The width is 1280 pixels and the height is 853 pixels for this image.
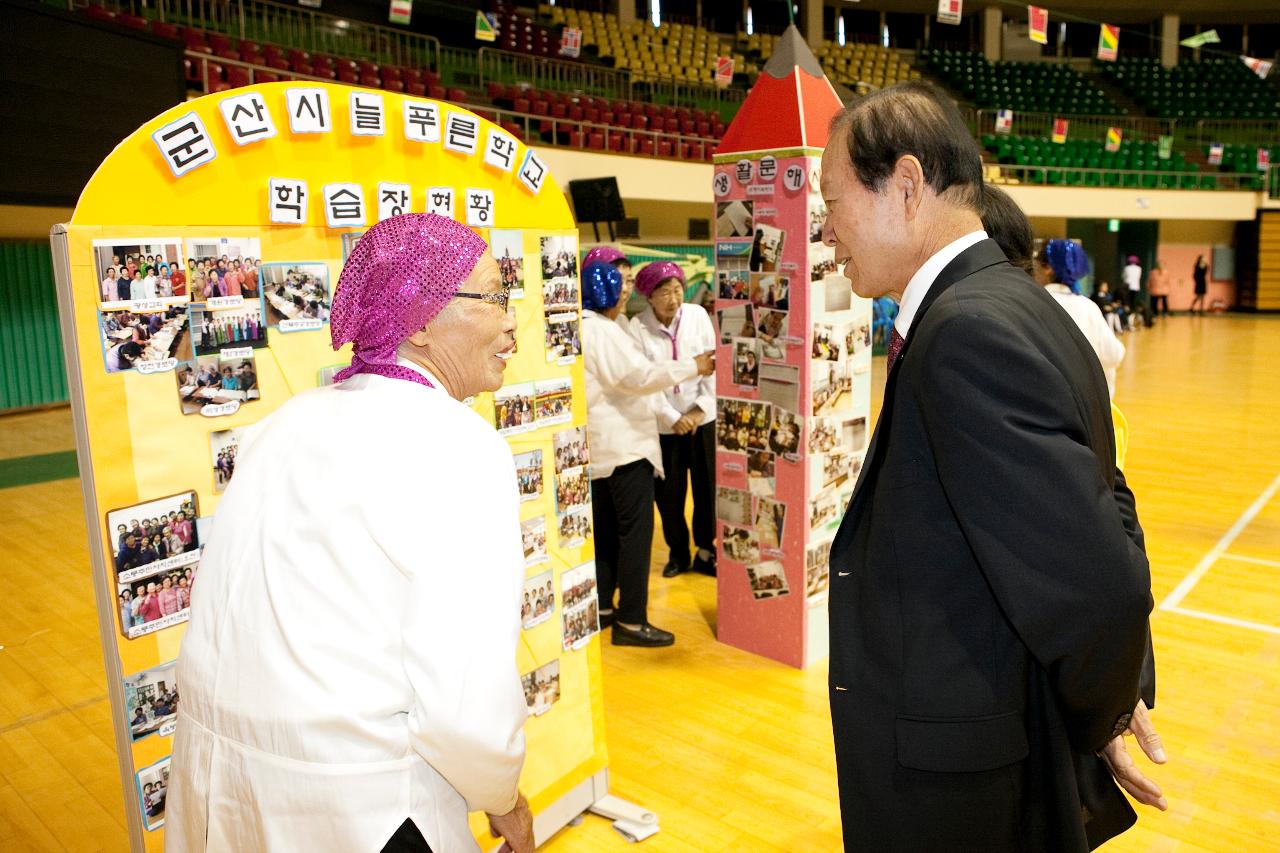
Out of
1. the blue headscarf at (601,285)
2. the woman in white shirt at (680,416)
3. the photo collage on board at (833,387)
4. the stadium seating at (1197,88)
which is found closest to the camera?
the photo collage on board at (833,387)

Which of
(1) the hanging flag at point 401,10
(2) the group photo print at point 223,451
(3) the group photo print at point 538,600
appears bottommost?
(3) the group photo print at point 538,600

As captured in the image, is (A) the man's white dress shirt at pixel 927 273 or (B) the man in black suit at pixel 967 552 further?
(A) the man's white dress shirt at pixel 927 273

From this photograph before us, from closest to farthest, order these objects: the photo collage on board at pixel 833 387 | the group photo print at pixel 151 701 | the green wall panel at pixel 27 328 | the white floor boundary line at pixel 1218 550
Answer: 1. the group photo print at pixel 151 701
2. the photo collage on board at pixel 833 387
3. the white floor boundary line at pixel 1218 550
4. the green wall panel at pixel 27 328

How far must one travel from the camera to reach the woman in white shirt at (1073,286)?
373 cm

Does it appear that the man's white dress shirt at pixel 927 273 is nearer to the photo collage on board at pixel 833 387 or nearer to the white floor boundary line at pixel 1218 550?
the photo collage on board at pixel 833 387

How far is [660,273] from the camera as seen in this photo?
4.60 metres

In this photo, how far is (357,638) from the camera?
48.2 inches

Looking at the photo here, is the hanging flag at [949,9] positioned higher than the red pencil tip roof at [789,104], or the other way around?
the hanging flag at [949,9]

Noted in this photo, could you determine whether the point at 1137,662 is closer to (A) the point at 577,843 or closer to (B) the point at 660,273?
(A) the point at 577,843

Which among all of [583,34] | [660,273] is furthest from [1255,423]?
[583,34]

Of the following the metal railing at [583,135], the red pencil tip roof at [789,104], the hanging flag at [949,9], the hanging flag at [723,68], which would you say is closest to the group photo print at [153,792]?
the red pencil tip roof at [789,104]

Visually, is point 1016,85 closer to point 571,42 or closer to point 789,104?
point 571,42

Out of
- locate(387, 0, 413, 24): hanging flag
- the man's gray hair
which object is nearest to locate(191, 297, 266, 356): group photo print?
the man's gray hair

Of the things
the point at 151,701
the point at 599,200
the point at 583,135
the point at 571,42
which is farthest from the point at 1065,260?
the point at 571,42
